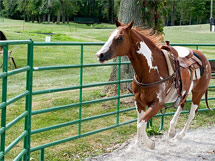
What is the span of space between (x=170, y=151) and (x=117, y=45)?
2.19 m

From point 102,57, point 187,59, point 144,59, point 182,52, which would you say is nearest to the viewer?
point 102,57

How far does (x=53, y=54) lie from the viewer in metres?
20.7

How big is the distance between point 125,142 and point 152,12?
12.6ft

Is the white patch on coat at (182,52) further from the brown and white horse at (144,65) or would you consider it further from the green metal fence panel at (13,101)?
the green metal fence panel at (13,101)

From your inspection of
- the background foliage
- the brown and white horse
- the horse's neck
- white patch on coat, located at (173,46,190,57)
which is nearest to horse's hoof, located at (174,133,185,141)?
the brown and white horse

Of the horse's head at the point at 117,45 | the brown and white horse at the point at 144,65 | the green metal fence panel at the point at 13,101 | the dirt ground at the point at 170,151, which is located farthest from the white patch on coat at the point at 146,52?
the green metal fence panel at the point at 13,101

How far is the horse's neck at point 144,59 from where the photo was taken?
17.0 feet

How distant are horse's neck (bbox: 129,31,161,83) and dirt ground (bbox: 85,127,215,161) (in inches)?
49.4

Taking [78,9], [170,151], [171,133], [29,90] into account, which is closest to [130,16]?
[171,133]

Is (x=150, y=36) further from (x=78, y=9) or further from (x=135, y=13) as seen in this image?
(x=78, y=9)

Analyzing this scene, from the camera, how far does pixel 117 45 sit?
4.83m

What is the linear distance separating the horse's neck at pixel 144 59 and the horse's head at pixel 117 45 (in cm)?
15

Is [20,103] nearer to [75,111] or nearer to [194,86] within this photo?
[75,111]

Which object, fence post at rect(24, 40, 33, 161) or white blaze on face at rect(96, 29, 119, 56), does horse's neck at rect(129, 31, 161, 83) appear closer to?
white blaze on face at rect(96, 29, 119, 56)
